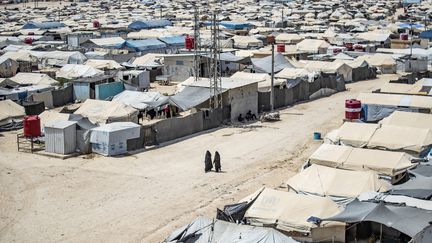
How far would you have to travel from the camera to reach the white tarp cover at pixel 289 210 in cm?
1512

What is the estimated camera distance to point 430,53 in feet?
161

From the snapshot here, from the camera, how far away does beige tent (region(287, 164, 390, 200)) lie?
57.1ft

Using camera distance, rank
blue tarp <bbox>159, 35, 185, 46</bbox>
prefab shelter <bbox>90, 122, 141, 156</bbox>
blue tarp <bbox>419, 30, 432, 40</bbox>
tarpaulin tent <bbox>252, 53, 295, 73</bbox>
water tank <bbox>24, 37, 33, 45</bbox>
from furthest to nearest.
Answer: blue tarp <bbox>419, 30, 432, 40</bbox>
water tank <bbox>24, 37, 33, 45</bbox>
blue tarp <bbox>159, 35, 185, 46</bbox>
tarpaulin tent <bbox>252, 53, 295, 73</bbox>
prefab shelter <bbox>90, 122, 141, 156</bbox>

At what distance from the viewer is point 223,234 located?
47.4 ft

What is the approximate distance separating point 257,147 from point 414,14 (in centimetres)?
7655

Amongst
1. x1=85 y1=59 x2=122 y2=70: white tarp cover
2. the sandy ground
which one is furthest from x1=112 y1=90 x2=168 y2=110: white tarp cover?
x1=85 y1=59 x2=122 y2=70: white tarp cover

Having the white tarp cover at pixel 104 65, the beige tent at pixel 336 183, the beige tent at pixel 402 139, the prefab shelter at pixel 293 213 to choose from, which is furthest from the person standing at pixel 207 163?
the white tarp cover at pixel 104 65

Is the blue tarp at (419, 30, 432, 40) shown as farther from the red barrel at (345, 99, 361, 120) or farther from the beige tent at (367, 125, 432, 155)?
the beige tent at (367, 125, 432, 155)

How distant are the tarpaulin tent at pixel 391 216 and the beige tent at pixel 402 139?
22.9ft

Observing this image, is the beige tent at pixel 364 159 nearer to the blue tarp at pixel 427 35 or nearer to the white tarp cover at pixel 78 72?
Answer: the white tarp cover at pixel 78 72

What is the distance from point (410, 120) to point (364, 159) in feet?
18.9

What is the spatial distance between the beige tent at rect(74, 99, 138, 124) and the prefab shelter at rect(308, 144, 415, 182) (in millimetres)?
10319

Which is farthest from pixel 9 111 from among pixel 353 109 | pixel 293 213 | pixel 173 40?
pixel 173 40

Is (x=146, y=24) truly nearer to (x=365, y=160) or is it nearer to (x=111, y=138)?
(x=111, y=138)
